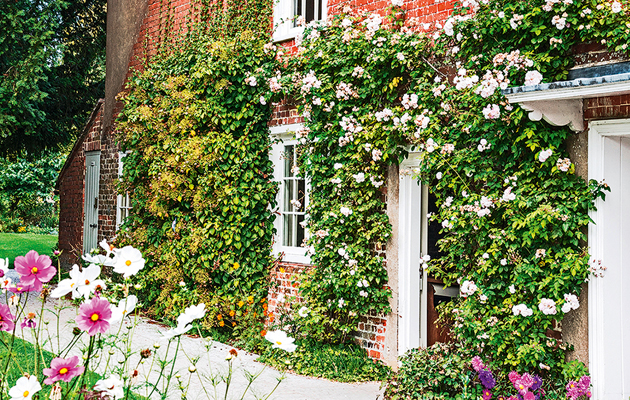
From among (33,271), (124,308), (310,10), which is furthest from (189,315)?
(310,10)

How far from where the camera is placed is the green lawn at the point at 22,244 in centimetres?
1842

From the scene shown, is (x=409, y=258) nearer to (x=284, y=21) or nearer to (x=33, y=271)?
(x=284, y=21)

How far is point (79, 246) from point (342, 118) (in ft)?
26.3

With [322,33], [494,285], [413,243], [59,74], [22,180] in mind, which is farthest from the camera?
[22,180]

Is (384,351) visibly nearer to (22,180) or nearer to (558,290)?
(558,290)

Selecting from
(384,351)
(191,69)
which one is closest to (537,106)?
(384,351)

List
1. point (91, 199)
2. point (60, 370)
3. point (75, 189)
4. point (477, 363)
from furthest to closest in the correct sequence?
point (75, 189)
point (91, 199)
point (477, 363)
point (60, 370)

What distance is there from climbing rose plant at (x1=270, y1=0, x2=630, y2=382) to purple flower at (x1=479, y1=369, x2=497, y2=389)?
0.31m

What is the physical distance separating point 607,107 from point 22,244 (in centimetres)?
1966

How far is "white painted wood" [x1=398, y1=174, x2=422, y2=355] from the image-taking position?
6770mm

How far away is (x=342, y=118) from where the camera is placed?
702cm

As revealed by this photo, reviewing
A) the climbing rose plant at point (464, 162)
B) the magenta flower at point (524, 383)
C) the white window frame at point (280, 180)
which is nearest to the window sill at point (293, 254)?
the white window frame at point (280, 180)

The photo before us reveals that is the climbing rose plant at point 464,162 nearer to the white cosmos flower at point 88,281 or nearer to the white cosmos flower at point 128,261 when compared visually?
the white cosmos flower at point 128,261

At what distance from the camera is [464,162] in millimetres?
5828
